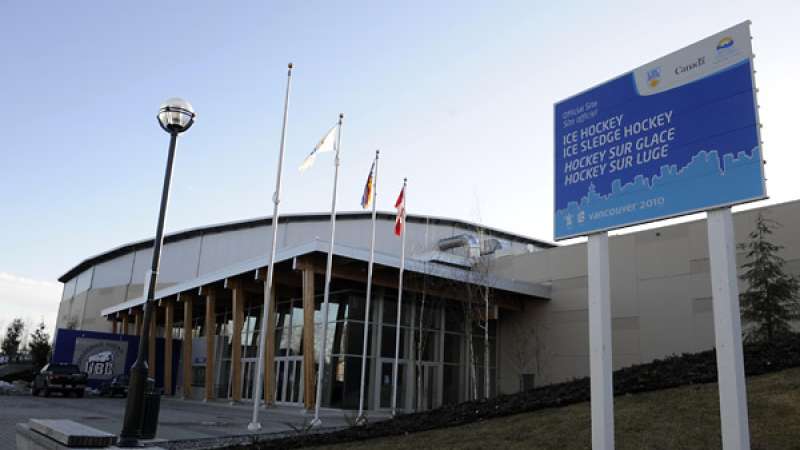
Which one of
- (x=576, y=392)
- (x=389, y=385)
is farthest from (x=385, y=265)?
(x=576, y=392)

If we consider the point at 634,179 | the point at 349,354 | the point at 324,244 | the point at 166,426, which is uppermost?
the point at 324,244

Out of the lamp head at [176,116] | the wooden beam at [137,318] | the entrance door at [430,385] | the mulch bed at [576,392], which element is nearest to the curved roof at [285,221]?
the wooden beam at [137,318]

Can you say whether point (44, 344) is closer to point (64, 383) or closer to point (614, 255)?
point (64, 383)

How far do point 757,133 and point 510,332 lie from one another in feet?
85.5

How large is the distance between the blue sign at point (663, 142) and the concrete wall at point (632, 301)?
1795 centimetres

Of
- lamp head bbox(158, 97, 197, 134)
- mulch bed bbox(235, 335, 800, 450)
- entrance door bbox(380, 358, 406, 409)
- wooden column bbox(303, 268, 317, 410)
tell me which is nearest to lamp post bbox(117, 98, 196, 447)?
lamp head bbox(158, 97, 197, 134)

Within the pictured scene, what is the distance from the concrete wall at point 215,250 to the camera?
49.4 m

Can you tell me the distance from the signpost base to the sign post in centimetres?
1

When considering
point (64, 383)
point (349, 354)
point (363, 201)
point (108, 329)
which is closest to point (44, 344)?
point (108, 329)

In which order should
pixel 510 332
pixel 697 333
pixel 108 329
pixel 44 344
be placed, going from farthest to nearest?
pixel 44 344 → pixel 108 329 → pixel 510 332 → pixel 697 333

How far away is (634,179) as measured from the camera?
8133 millimetres

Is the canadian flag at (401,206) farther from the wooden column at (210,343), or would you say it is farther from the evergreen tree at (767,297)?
the wooden column at (210,343)

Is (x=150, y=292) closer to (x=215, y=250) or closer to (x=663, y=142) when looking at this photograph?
(x=663, y=142)

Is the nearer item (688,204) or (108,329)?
(688,204)
